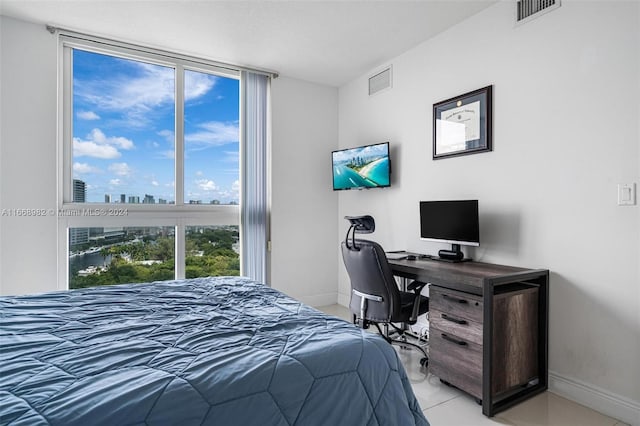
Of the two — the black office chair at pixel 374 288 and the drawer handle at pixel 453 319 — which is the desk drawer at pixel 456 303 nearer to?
the drawer handle at pixel 453 319

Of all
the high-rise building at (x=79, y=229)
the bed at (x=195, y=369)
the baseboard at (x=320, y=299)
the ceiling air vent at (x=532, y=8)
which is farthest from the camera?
the baseboard at (x=320, y=299)

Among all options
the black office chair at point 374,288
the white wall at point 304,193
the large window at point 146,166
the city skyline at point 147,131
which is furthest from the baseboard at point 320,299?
the black office chair at point 374,288

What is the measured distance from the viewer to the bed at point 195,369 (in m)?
0.96

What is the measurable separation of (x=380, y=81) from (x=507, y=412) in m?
3.24

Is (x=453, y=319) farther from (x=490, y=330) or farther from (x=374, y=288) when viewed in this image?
(x=374, y=288)

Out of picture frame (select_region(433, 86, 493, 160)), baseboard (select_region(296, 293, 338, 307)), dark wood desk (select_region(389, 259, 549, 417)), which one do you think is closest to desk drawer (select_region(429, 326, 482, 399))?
dark wood desk (select_region(389, 259, 549, 417))

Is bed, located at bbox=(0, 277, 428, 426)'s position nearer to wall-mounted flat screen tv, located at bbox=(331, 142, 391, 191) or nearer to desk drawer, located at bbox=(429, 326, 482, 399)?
desk drawer, located at bbox=(429, 326, 482, 399)

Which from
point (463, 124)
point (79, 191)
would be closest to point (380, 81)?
point (463, 124)

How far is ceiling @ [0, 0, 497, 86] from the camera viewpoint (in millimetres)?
2838

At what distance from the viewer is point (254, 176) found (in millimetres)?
4074

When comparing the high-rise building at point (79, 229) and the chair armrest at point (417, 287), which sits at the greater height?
the high-rise building at point (79, 229)

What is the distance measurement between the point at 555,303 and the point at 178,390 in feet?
8.00

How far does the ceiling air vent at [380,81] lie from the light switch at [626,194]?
7.70 feet

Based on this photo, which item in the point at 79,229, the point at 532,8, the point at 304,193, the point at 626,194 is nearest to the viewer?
the point at 626,194
